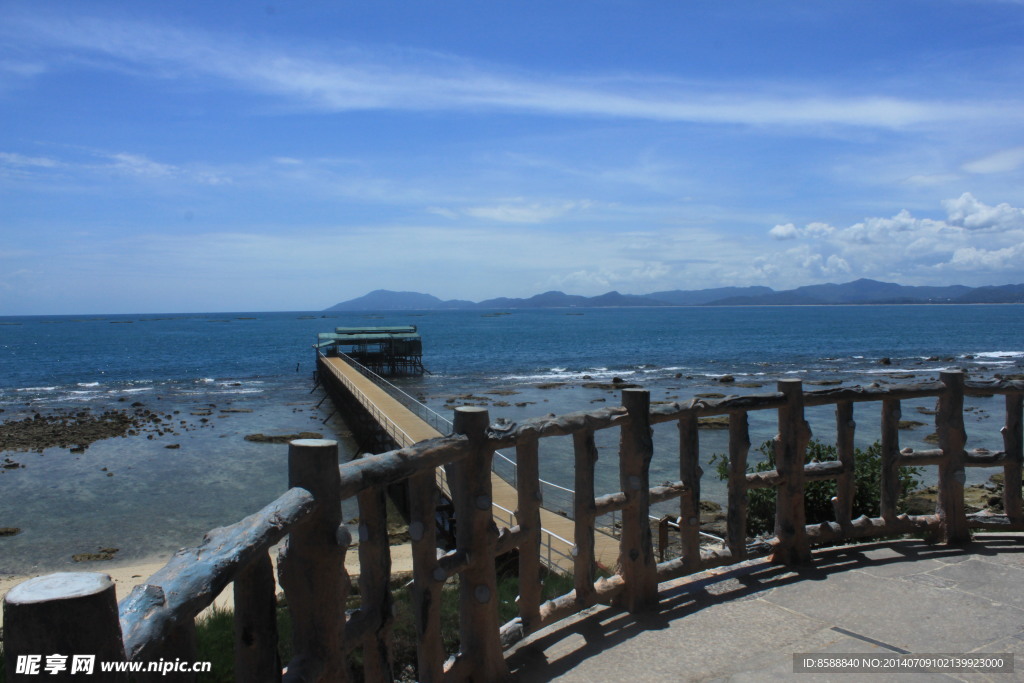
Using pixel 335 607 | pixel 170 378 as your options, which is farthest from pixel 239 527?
pixel 170 378

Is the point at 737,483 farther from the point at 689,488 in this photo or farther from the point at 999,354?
the point at 999,354

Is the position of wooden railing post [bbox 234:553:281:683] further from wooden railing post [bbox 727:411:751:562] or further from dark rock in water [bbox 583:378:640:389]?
dark rock in water [bbox 583:378:640:389]

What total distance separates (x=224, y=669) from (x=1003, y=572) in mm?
5922

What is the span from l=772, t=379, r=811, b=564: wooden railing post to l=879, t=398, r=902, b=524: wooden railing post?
2.56ft

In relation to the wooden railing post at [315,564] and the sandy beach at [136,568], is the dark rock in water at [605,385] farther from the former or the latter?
the wooden railing post at [315,564]

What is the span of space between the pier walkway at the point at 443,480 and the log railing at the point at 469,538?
2.93ft

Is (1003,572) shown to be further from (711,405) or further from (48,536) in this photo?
(48,536)

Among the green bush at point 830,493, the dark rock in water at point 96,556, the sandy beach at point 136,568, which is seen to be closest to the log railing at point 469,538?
the green bush at point 830,493

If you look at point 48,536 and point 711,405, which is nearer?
point 711,405

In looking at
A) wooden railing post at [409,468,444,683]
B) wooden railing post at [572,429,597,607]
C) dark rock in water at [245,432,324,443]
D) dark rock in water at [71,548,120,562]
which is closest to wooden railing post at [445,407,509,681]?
wooden railing post at [409,468,444,683]

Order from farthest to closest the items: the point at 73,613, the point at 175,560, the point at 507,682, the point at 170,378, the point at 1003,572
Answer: the point at 170,378 → the point at 1003,572 → the point at 507,682 → the point at 175,560 → the point at 73,613

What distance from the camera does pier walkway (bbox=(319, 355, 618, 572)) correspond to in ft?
33.6

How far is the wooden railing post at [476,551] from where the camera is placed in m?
3.96

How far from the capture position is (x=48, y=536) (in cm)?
1748
